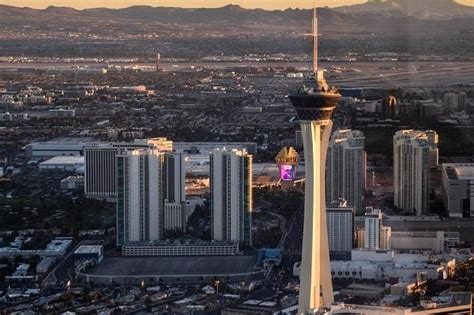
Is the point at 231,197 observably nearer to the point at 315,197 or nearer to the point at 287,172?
the point at 287,172

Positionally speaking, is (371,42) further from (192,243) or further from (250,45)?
(250,45)

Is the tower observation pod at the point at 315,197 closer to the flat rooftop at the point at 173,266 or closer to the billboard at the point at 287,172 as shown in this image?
the flat rooftop at the point at 173,266

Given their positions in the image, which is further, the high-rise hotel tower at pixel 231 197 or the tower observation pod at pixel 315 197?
the high-rise hotel tower at pixel 231 197

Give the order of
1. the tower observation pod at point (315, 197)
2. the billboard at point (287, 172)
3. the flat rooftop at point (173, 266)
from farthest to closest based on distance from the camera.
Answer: the billboard at point (287, 172) < the flat rooftop at point (173, 266) < the tower observation pod at point (315, 197)

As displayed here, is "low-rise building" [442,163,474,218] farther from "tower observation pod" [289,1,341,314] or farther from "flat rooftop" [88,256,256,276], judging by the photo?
"tower observation pod" [289,1,341,314]

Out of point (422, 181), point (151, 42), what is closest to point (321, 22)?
point (422, 181)

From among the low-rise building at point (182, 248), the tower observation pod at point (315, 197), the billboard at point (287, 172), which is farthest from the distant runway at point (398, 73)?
the tower observation pod at point (315, 197)
